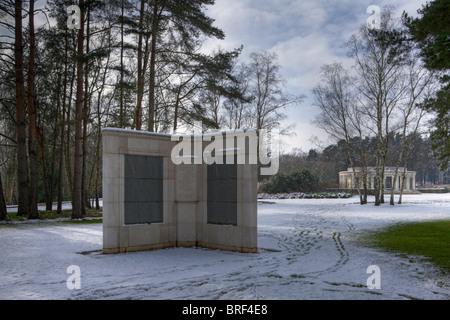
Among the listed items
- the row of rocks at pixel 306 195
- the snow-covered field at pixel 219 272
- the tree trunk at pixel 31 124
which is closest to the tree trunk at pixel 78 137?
the tree trunk at pixel 31 124

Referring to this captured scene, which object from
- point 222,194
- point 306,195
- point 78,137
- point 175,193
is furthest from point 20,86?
point 306,195

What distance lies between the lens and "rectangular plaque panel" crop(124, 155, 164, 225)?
10133mm

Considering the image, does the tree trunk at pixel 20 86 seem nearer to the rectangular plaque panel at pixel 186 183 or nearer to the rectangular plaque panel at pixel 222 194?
the rectangular plaque panel at pixel 186 183

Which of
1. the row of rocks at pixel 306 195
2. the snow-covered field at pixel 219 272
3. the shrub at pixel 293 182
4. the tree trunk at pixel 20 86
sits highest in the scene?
the tree trunk at pixel 20 86

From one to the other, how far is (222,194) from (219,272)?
3.20 meters

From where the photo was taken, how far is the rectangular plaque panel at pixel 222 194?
10.2m

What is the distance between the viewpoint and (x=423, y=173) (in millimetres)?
89562

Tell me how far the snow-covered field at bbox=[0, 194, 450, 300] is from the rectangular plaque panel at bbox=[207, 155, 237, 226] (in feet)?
3.15

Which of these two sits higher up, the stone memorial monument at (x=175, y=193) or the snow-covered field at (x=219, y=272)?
the stone memorial monument at (x=175, y=193)

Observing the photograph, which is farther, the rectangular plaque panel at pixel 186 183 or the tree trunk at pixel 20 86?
the tree trunk at pixel 20 86

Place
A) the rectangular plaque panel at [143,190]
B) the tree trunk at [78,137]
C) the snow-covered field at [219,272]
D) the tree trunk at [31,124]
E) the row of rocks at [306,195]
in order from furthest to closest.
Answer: the row of rocks at [306,195] < the tree trunk at [31,124] < the tree trunk at [78,137] < the rectangular plaque panel at [143,190] < the snow-covered field at [219,272]

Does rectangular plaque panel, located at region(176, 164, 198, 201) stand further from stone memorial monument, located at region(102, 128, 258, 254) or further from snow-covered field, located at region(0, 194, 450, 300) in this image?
snow-covered field, located at region(0, 194, 450, 300)
